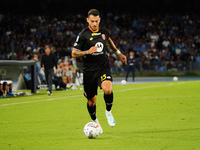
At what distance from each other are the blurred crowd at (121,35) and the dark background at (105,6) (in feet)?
3.63

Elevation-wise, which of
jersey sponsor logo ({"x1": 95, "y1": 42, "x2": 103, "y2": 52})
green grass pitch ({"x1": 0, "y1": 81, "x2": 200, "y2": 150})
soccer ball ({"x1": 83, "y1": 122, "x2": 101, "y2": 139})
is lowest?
green grass pitch ({"x1": 0, "y1": 81, "x2": 200, "y2": 150})

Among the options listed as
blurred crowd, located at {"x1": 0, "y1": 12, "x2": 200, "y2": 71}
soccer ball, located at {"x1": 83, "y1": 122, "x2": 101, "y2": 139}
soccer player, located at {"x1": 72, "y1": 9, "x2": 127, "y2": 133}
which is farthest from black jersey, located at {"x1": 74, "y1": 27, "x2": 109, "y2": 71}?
blurred crowd, located at {"x1": 0, "y1": 12, "x2": 200, "y2": 71}

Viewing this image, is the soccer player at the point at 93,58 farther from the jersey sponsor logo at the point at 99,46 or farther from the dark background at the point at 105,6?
the dark background at the point at 105,6

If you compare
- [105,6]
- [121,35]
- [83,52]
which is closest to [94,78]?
[83,52]

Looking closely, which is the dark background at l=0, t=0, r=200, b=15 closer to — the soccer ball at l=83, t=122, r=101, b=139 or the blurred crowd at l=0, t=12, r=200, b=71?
the blurred crowd at l=0, t=12, r=200, b=71

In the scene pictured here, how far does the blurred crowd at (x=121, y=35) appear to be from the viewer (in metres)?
40.2

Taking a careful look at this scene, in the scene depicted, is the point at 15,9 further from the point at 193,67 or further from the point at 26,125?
the point at 26,125

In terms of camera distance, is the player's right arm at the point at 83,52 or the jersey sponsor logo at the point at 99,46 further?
the jersey sponsor logo at the point at 99,46

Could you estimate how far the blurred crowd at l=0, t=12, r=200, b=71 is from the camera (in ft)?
132

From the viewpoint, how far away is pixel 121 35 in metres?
45.6

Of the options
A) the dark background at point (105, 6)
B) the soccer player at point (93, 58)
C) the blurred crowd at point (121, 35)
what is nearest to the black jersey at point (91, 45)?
the soccer player at point (93, 58)

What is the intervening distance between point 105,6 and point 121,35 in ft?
21.4

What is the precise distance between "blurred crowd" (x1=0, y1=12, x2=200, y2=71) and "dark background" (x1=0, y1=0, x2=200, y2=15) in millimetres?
1105

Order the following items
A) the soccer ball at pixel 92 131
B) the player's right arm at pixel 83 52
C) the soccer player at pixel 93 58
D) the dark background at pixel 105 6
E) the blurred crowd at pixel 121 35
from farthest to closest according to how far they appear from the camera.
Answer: the dark background at pixel 105 6, the blurred crowd at pixel 121 35, the soccer player at pixel 93 58, the player's right arm at pixel 83 52, the soccer ball at pixel 92 131
